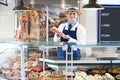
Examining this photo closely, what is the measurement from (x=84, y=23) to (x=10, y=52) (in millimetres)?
3453

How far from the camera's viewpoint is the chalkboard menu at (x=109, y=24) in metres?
7.12

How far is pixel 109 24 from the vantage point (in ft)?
23.7

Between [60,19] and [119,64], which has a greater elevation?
[60,19]

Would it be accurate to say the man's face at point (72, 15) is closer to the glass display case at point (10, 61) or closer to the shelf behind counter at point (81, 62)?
the shelf behind counter at point (81, 62)

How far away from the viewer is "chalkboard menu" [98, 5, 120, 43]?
7.12 metres

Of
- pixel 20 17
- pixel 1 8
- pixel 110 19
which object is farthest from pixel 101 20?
pixel 1 8

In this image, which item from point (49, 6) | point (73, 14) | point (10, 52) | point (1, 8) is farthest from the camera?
point (1, 8)

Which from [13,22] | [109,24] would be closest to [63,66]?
[13,22]

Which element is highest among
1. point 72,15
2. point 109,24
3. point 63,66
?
point 72,15

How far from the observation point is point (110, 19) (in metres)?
7.23

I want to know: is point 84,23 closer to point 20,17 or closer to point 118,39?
point 118,39

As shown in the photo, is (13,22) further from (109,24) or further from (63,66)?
(63,66)

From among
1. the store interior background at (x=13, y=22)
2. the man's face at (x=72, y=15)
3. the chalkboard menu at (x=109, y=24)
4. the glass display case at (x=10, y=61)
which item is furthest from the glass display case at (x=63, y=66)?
the chalkboard menu at (x=109, y=24)

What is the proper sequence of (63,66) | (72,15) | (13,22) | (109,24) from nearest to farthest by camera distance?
(63,66)
(72,15)
(13,22)
(109,24)
